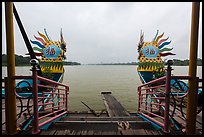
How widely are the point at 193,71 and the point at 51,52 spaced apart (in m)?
7.88

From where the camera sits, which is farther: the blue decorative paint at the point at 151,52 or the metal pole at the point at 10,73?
the blue decorative paint at the point at 151,52

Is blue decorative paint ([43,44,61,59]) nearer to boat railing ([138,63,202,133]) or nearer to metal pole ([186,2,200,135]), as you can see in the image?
boat railing ([138,63,202,133])

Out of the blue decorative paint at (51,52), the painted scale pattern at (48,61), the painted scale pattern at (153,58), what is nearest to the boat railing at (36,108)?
the painted scale pattern at (48,61)

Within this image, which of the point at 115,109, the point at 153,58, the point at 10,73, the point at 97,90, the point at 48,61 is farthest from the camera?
the point at 97,90

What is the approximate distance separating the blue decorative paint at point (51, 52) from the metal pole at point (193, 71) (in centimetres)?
773

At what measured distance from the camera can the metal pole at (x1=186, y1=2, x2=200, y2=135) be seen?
2.15m

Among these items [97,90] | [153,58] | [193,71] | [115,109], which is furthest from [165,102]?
[97,90]

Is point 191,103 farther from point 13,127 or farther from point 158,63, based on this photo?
point 158,63

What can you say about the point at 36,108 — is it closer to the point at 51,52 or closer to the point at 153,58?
the point at 51,52

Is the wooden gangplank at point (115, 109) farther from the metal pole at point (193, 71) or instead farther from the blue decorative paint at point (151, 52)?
→ the blue decorative paint at point (151, 52)

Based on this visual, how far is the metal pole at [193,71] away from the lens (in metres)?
2.15

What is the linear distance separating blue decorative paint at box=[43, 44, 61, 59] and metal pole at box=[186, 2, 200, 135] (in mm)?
7732

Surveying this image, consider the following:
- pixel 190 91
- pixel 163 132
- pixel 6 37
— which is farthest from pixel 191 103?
pixel 6 37

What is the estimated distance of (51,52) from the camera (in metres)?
8.31
